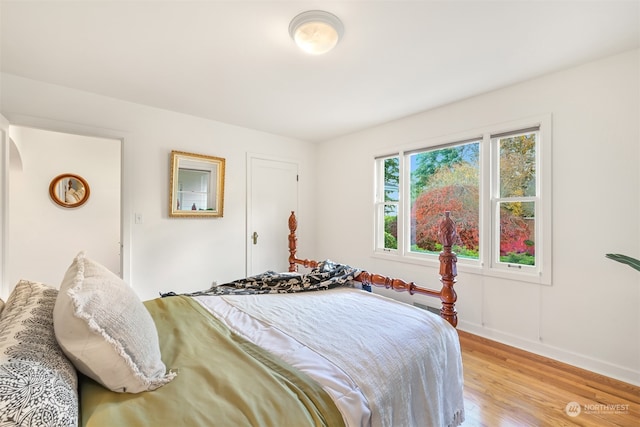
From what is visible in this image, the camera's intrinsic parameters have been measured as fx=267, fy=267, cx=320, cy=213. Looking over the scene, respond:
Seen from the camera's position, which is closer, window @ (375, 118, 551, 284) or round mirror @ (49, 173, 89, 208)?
window @ (375, 118, 551, 284)

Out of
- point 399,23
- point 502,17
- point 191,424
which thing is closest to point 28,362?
point 191,424

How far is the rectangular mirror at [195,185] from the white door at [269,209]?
1.46ft

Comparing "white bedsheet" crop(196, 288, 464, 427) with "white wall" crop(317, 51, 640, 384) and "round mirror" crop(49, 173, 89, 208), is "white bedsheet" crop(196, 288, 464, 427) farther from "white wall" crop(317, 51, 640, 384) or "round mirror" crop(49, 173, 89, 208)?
"round mirror" crop(49, 173, 89, 208)

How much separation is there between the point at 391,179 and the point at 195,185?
249 cm

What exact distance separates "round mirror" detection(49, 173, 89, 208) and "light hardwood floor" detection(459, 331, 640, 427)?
16.1 feet

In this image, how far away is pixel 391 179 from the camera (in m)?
3.58

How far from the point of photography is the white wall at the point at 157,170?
2414mm

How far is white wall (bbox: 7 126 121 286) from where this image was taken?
3320 mm

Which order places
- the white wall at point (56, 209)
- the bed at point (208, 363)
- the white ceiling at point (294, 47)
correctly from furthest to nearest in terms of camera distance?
the white wall at point (56, 209)
the white ceiling at point (294, 47)
the bed at point (208, 363)

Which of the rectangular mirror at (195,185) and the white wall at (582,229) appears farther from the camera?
the rectangular mirror at (195,185)

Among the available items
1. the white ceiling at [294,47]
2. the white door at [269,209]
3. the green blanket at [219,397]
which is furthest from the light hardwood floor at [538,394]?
the white door at [269,209]

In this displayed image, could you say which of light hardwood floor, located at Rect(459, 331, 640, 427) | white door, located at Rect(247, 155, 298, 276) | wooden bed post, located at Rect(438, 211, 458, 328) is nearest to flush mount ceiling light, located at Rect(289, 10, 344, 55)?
wooden bed post, located at Rect(438, 211, 458, 328)

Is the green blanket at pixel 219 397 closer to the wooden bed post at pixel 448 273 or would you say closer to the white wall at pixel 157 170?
the wooden bed post at pixel 448 273

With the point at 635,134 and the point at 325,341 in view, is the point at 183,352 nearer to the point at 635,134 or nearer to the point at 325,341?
the point at 325,341
